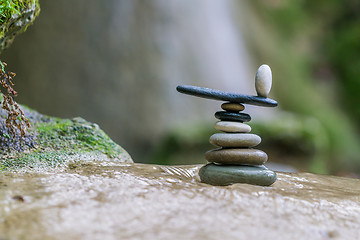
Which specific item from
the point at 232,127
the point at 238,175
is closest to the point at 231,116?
the point at 232,127

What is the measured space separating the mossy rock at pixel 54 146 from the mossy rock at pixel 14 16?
0.56 metres

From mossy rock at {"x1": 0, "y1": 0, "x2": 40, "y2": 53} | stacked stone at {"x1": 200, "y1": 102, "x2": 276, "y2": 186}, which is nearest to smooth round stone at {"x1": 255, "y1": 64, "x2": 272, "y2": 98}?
stacked stone at {"x1": 200, "y1": 102, "x2": 276, "y2": 186}

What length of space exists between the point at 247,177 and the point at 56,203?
114 centimetres

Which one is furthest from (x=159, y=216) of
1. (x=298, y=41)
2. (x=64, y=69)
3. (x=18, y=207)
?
(x=298, y=41)

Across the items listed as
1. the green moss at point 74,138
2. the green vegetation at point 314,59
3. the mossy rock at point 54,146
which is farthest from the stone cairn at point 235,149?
the green vegetation at point 314,59

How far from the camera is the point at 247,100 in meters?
2.63

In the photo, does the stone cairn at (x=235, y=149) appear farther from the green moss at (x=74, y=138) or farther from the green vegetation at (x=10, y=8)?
the green vegetation at (x=10, y=8)

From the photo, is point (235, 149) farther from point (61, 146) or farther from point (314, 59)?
point (314, 59)

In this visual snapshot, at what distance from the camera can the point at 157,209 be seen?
6.09 ft

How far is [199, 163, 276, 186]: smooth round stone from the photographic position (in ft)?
8.21

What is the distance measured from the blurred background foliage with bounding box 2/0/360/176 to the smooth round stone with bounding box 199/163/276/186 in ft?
13.7

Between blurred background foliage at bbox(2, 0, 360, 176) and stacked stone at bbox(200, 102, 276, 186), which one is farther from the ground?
blurred background foliage at bbox(2, 0, 360, 176)

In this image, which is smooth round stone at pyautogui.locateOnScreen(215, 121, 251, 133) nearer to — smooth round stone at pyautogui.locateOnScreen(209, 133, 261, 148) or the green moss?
smooth round stone at pyautogui.locateOnScreen(209, 133, 261, 148)

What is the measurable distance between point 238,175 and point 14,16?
1.71 metres
